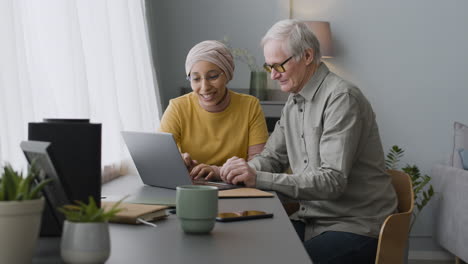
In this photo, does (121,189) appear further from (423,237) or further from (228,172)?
(423,237)

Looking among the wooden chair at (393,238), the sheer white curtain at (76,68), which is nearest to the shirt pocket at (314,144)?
the wooden chair at (393,238)

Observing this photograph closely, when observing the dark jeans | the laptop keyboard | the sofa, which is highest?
the laptop keyboard

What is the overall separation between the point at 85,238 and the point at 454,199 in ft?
12.1

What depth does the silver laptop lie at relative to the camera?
199 centimetres

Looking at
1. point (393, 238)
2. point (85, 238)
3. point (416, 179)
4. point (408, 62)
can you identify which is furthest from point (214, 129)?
point (408, 62)

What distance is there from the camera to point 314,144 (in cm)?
237

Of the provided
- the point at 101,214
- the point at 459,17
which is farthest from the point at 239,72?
the point at 101,214

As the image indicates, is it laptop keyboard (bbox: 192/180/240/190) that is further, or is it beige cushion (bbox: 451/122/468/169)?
beige cushion (bbox: 451/122/468/169)

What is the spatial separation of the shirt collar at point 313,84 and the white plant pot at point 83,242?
5.15ft

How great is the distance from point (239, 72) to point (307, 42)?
234 cm

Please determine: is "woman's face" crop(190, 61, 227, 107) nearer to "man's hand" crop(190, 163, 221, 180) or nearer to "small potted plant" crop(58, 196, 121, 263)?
"man's hand" crop(190, 163, 221, 180)

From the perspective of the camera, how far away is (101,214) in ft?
3.18

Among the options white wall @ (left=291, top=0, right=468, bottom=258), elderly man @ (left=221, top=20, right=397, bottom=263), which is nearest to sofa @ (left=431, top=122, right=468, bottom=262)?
white wall @ (left=291, top=0, right=468, bottom=258)

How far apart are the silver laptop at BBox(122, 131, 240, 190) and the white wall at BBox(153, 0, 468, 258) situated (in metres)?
2.55
